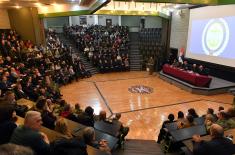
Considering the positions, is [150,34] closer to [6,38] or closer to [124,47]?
[124,47]

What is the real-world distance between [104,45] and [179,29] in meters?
5.10

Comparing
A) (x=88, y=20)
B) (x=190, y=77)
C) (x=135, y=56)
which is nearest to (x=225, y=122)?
(x=190, y=77)

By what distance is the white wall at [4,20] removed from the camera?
1204 cm

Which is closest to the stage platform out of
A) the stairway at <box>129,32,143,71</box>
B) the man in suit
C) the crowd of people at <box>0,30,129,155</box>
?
the stairway at <box>129,32,143,71</box>

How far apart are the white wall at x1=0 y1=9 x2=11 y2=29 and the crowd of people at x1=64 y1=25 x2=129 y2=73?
4.68m

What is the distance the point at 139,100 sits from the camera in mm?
8430

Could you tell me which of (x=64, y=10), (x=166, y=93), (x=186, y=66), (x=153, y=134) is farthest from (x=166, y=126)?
(x=64, y=10)

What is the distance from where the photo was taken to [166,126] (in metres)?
4.21

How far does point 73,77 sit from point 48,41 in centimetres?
422

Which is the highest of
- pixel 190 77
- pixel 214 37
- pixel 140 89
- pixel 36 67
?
pixel 214 37

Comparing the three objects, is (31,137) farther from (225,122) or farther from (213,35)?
(213,35)

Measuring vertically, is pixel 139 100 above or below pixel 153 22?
below

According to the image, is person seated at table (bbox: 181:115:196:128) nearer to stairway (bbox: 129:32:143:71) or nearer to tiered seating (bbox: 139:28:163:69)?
tiered seating (bbox: 139:28:163:69)

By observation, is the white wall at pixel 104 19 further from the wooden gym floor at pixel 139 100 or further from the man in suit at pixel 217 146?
the man in suit at pixel 217 146
